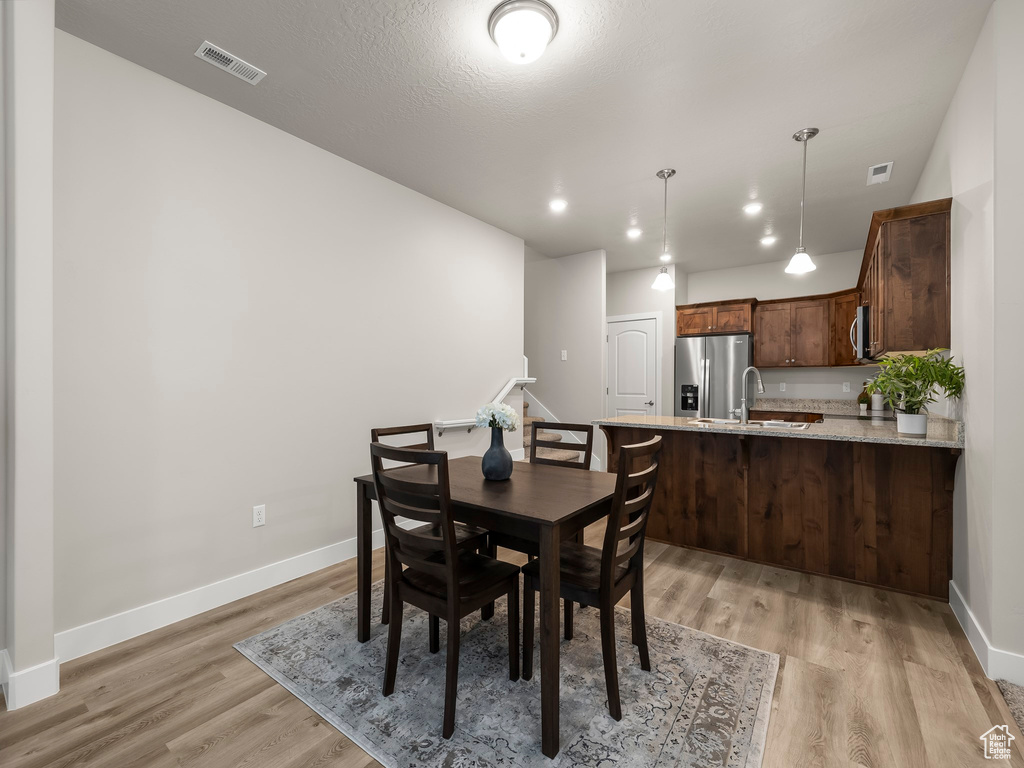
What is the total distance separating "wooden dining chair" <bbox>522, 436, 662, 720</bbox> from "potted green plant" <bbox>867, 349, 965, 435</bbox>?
65.4 inches

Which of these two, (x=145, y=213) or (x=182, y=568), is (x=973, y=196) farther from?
(x=182, y=568)

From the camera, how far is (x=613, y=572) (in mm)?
1681

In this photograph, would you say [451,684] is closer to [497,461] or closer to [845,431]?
[497,461]

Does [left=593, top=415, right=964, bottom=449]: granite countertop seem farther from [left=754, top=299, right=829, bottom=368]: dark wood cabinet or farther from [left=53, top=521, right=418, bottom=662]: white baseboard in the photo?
[left=754, top=299, right=829, bottom=368]: dark wood cabinet

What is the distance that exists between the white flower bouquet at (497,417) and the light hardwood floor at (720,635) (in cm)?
126

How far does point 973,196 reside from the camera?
2.15m

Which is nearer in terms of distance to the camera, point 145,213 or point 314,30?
point 314,30

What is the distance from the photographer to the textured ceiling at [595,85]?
6.42ft

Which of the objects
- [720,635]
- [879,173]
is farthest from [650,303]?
[720,635]

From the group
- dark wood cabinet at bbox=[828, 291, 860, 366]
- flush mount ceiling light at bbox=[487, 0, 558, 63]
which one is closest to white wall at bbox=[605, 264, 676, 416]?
dark wood cabinet at bbox=[828, 291, 860, 366]

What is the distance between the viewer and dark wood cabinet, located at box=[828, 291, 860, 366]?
5074mm

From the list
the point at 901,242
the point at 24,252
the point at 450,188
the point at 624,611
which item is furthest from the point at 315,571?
the point at 901,242

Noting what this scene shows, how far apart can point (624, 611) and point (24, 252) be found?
307 centimetres

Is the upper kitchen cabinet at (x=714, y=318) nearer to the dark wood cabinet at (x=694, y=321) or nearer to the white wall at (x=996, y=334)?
the dark wood cabinet at (x=694, y=321)
